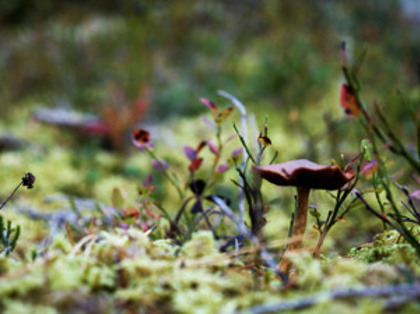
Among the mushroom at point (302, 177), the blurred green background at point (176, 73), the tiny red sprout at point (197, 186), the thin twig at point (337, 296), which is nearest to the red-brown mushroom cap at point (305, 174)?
→ the mushroom at point (302, 177)

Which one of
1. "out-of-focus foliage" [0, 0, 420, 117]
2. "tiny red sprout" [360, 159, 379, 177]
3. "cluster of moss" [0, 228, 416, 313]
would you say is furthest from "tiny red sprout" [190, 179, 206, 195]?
"out-of-focus foliage" [0, 0, 420, 117]

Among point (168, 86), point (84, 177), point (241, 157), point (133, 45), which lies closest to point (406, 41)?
point (168, 86)

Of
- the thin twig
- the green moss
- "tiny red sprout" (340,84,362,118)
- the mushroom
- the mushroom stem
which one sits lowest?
the thin twig

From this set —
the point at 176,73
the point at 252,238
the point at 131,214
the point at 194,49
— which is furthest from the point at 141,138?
the point at 194,49

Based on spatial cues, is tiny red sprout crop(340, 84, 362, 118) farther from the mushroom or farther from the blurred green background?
the blurred green background

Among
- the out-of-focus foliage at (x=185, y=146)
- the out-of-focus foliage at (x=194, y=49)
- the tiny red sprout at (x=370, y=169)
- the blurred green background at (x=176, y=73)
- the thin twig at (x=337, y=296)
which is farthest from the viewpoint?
the out-of-focus foliage at (x=194, y=49)

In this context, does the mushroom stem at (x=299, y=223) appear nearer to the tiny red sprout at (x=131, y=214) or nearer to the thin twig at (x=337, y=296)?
the thin twig at (x=337, y=296)

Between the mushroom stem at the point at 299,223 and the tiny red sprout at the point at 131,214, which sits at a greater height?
the tiny red sprout at the point at 131,214
